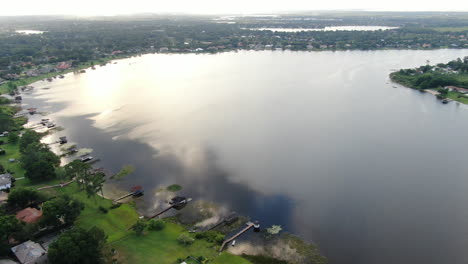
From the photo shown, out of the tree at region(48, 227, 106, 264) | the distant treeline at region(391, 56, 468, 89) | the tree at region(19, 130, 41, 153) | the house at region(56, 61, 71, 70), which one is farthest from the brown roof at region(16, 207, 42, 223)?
the house at region(56, 61, 71, 70)

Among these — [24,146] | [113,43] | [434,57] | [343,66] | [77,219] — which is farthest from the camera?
[113,43]

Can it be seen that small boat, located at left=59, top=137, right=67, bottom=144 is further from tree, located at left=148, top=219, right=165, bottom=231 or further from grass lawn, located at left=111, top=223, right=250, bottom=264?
grass lawn, located at left=111, top=223, right=250, bottom=264

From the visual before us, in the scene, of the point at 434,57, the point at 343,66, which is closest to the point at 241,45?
the point at 343,66

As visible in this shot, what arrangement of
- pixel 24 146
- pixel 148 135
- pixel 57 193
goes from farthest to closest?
1. pixel 148 135
2. pixel 24 146
3. pixel 57 193

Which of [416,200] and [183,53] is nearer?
[416,200]

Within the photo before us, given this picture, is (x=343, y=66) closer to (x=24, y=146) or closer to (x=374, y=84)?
(x=374, y=84)

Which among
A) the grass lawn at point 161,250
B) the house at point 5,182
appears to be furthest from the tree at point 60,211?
the house at point 5,182

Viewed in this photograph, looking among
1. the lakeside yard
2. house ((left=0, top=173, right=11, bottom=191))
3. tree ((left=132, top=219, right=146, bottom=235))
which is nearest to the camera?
the lakeside yard

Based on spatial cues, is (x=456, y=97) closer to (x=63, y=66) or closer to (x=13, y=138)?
(x=13, y=138)
